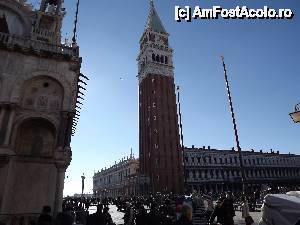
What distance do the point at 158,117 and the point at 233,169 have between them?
26.7 metres

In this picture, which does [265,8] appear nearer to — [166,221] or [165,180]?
[166,221]

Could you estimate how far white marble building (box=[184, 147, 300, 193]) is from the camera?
6731cm

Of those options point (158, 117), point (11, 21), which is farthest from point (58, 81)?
point (158, 117)

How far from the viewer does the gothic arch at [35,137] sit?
49.5ft

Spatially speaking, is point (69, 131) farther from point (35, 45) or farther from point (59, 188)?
point (35, 45)

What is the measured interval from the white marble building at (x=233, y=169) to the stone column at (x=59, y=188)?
50.5m

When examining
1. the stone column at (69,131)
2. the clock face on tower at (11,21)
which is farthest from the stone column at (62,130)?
the clock face on tower at (11,21)

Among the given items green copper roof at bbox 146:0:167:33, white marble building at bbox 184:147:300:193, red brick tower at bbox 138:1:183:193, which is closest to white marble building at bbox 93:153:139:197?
red brick tower at bbox 138:1:183:193

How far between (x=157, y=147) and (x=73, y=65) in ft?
144

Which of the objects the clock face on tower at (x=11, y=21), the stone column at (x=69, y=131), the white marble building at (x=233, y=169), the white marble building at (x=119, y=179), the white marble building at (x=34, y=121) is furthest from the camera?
the white marble building at (x=119, y=179)

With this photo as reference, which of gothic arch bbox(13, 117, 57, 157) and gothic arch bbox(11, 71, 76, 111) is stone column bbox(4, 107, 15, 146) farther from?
gothic arch bbox(11, 71, 76, 111)

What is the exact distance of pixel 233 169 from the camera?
7206 centimetres

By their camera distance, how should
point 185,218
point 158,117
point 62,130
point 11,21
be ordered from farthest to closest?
point 158,117, point 11,21, point 62,130, point 185,218

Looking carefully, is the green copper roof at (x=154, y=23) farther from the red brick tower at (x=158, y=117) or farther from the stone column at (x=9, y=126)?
the stone column at (x=9, y=126)
